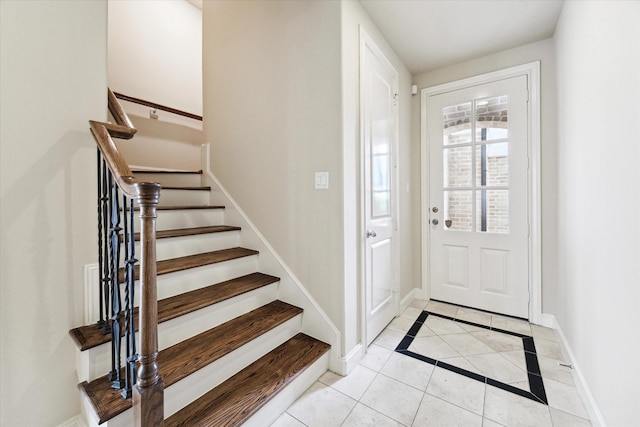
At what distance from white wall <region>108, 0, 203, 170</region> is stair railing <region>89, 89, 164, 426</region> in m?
1.99

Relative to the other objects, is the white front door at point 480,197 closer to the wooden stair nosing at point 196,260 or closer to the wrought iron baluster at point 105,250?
the wooden stair nosing at point 196,260

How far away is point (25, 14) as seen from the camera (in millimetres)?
1154

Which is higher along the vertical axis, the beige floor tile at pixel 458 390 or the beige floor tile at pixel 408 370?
the beige floor tile at pixel 408 370

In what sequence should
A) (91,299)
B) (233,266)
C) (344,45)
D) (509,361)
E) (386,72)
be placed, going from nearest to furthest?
(91,299) < (344,45) < (509,361) < (233,266) < (386,72)

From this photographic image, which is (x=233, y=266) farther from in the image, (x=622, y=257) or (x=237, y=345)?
(x=622, y=257)

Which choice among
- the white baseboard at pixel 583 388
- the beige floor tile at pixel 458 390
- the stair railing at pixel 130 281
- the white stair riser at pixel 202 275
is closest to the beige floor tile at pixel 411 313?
the beige floor tile at pixel 458 390

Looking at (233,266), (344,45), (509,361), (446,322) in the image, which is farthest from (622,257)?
(233,266)

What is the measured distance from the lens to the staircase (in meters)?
1.22

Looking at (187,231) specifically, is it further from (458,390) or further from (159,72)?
(159,72)

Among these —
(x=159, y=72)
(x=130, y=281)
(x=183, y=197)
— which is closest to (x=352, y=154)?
(x=130, y=281)

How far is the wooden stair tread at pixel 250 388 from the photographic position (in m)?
1.25

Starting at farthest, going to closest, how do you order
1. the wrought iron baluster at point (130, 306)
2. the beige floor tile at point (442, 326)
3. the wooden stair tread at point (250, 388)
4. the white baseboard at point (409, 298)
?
the white baseboard at point (409, 298), the beige floor tile at point (442, 326), the wooden stair tread at point (250, 388), the wrought iron baluster at point (130, 306)

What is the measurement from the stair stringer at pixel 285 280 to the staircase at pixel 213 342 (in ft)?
0.15

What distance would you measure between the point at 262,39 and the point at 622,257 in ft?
8.45
